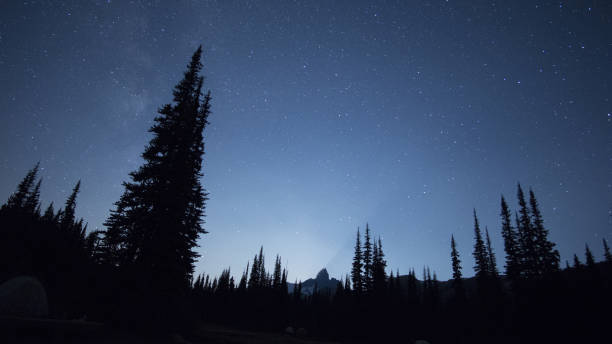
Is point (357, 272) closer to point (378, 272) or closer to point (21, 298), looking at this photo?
point (378, 272)

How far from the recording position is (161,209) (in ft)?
48.9

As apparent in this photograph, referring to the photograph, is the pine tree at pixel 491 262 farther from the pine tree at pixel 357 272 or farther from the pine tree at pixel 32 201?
the pine tree at pixel 32 201

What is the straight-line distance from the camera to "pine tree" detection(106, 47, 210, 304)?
1389cm

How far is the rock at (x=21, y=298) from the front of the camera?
12.6 metres

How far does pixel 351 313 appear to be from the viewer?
5075 cm

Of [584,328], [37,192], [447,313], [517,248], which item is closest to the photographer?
[584,328]

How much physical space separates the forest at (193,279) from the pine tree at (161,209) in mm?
57

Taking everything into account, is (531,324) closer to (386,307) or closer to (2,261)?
(386,307)

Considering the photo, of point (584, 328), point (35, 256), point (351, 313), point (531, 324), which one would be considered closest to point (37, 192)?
point (35, 256)

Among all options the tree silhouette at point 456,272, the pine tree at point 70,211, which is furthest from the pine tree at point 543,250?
the pine tree at point 70,211

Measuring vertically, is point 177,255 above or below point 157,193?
below

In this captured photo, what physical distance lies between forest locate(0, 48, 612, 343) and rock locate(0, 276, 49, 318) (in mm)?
1817

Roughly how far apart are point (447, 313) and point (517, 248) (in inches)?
721

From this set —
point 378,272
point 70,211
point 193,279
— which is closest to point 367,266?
point 378,272
